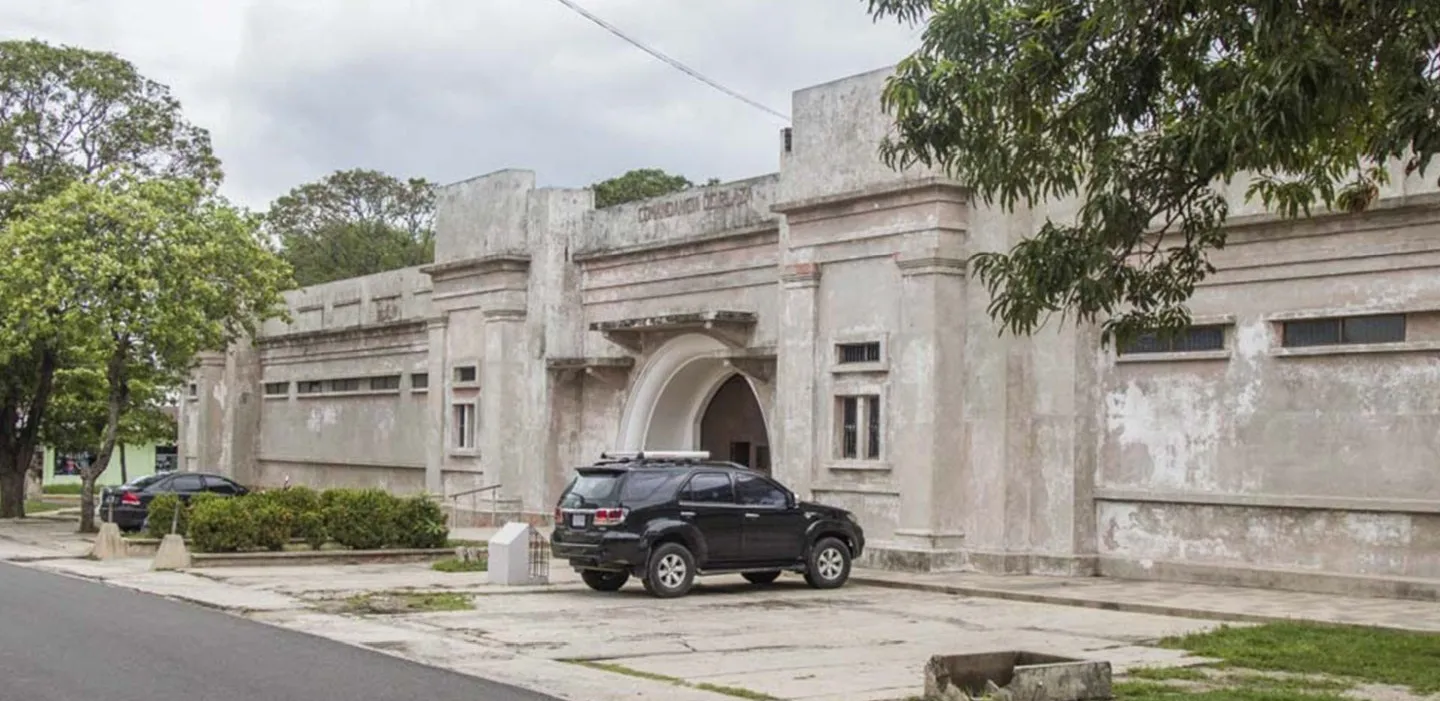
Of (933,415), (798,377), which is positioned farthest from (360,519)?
(933,415)

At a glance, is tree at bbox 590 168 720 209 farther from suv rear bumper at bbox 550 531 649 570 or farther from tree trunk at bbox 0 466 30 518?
suv rear bumper at bbox 550 531 649 570

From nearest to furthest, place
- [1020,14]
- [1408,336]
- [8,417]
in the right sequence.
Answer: [1020,14] < [1408,336] < [8,417]

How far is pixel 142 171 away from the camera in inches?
1773

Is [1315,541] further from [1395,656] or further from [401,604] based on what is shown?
[401,604]

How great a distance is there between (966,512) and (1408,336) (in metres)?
6.77

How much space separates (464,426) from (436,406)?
3.84 ft

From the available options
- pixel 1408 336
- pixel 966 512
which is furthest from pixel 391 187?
pixel 1408 336

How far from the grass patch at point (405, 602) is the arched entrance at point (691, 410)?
10562mm

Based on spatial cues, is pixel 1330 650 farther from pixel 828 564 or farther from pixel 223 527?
pixel 223 527

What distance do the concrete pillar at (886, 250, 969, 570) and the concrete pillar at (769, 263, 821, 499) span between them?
2093mm

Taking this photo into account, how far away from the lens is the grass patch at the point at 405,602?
18.6 metres

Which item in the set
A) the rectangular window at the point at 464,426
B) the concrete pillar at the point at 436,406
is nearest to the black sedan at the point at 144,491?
the concrete pillar at the point at 436,406

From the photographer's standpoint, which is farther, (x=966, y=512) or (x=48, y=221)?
(x=48, y=221)

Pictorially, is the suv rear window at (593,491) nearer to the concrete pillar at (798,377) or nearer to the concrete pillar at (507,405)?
the concrete pillar at (798,377)
